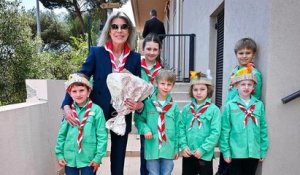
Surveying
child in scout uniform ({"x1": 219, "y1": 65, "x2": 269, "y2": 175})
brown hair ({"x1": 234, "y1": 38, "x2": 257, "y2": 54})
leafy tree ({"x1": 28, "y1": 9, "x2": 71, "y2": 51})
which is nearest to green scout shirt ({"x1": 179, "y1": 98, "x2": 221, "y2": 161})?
child in scout uniform ({"x1": 219, "y1": 65, "x2": 269, "y2": 175})

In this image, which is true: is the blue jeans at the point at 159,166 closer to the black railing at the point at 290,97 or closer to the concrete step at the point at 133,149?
the black railing at the point at 290,97

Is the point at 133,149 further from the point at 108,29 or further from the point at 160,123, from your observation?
the point at 108,29

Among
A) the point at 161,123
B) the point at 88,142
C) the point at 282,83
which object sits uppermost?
the point at 282,83

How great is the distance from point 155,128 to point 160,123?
6cm

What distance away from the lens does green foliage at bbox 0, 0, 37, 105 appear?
7.22m

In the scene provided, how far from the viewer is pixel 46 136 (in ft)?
9.76

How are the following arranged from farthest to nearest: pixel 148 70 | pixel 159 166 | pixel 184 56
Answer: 1. pixel 184 56
2. pixel 148 70
3. pixel 159 166

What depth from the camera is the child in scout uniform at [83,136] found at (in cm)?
227

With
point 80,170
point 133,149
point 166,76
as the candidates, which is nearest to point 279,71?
point 166,76

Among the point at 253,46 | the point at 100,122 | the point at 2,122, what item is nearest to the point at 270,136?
the point at 253,46

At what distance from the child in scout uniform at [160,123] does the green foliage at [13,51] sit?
18.9 feet

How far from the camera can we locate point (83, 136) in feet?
7.47

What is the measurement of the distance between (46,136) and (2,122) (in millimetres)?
965

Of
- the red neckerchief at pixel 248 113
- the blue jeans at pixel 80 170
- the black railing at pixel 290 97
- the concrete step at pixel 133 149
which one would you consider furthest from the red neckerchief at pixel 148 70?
the concrete step at pixel 133 149
